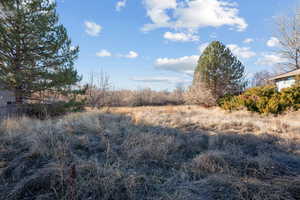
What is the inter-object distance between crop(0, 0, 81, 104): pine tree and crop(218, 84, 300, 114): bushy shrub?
10970mm

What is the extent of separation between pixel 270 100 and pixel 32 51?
43.9 feet

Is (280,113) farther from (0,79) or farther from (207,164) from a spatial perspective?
(0,79)

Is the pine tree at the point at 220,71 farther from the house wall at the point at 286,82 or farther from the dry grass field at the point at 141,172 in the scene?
the dry grass field at the point at 141,172

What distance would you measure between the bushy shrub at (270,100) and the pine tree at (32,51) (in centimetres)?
1097

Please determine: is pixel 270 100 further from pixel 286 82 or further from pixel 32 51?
pixel 32 51

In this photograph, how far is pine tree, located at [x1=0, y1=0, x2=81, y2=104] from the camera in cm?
647

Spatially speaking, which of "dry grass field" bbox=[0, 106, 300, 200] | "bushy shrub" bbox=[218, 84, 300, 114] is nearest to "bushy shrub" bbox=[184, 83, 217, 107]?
"bushy shrub" bbox=[218, 84, 300, 114]

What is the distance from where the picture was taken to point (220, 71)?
1305 centimetres

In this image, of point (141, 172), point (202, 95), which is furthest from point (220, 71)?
point (141, 172)

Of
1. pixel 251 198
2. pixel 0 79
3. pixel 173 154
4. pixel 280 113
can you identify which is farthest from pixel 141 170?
pixel 280 113

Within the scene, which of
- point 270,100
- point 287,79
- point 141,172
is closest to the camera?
point 141,172

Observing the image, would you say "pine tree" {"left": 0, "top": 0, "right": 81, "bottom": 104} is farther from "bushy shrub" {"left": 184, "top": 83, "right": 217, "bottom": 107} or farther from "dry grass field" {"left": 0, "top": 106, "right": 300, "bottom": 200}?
"bushy shrub" {"left": 184, "top": 83, "right": 217, "bottom": 107}

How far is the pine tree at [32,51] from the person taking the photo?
647cm

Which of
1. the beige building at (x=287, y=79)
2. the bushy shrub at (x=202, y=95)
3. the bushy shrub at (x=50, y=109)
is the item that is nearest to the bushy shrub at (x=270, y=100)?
the beige building at (x=287, y=79)
